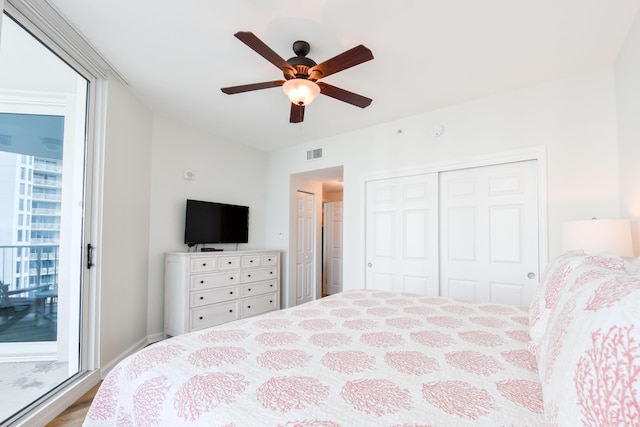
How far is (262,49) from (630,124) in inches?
101

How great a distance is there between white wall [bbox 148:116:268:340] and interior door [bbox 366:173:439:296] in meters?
1.95

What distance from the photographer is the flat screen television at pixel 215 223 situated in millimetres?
3770

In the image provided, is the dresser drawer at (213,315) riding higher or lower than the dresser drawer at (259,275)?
lower

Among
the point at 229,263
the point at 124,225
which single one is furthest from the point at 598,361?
the point at 229,263

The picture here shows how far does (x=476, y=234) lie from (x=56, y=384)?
3.74 m

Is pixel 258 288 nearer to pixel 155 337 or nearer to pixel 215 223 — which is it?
pixel 215 223

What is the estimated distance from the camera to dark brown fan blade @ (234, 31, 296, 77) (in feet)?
5.42

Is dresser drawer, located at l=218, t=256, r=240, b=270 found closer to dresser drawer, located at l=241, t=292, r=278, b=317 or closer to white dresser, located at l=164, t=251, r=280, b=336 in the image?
white dresser, located at l=164, t=251, r=280, b=336

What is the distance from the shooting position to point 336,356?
3.82 ft

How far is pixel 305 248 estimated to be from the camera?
16.6 feet

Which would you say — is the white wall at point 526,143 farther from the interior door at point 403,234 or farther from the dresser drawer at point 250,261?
the dresser drawer at point 250,261

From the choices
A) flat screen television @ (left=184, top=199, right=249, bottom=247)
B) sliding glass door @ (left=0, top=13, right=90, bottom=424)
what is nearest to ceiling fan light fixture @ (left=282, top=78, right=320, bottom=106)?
sliding glass door @ (left=0, top=13, right=90, bottom=424)

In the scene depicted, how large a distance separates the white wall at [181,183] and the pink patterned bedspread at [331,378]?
99.7 inches

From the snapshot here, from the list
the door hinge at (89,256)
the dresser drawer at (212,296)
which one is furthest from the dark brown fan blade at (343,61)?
the dresser drawer at (212,296)
